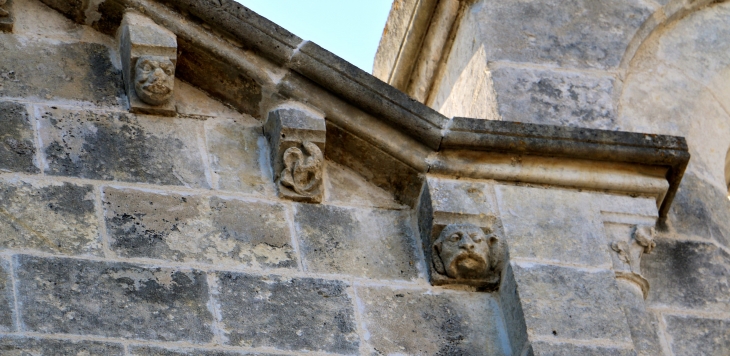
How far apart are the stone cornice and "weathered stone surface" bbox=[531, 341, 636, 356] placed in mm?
845

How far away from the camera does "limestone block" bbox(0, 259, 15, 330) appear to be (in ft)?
13.4

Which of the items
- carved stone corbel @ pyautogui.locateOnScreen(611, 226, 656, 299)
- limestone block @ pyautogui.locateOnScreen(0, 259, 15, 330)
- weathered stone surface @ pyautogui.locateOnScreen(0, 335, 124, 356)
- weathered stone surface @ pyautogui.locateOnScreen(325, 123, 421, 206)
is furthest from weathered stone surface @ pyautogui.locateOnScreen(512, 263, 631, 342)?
limestone block @ pyautogui.locateOnScreen(0, 259, 15, 330)

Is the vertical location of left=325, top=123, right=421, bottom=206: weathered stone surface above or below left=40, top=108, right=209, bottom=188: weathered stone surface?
above

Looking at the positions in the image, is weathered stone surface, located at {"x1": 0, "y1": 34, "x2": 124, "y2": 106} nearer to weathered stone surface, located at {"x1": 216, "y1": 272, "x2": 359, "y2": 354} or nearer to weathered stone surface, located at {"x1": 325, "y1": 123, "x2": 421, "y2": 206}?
weathered stone surface, located at {"x1": 325, "y1": 123, "x2": 421, "y2": 206}

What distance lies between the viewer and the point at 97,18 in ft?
17.4

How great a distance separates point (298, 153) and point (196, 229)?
532mm

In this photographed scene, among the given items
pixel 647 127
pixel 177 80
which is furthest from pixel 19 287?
pixel 647 127

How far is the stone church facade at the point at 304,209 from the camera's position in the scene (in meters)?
4.41

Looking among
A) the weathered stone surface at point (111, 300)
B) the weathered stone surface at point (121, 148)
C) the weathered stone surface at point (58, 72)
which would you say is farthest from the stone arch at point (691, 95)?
the weathered stone surface at point (58, 72)

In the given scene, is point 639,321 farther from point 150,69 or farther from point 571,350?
point 150,69

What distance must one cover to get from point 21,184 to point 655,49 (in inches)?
124

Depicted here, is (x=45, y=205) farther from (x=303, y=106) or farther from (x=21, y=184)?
(x=303, y=106)

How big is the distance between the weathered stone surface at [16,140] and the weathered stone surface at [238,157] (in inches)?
26.0

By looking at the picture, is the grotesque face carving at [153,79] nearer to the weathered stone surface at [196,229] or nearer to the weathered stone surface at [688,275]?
the weathered stone surface at [196,229]
